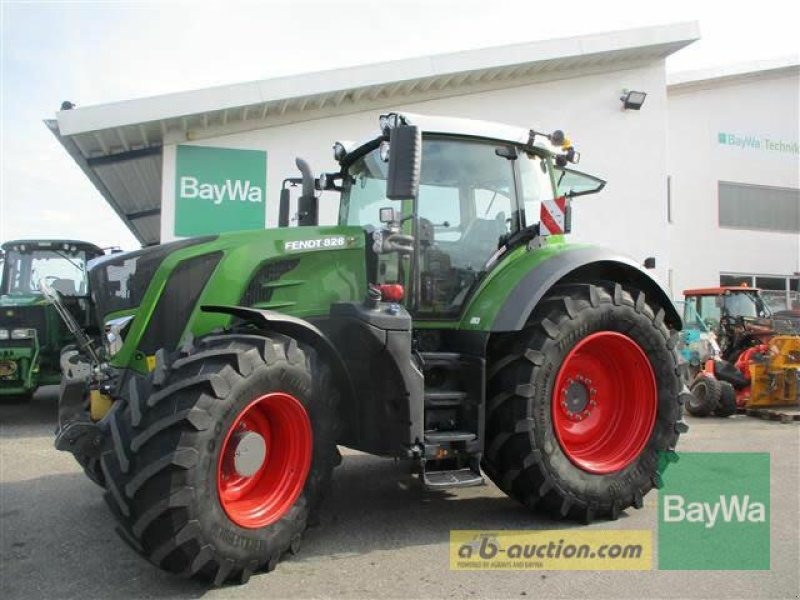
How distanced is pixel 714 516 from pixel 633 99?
361 inches

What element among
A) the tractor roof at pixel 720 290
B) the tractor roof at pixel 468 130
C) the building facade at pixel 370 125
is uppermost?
the building facade at pixel 370 125

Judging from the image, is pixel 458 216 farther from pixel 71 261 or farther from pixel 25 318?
pixel 71 261

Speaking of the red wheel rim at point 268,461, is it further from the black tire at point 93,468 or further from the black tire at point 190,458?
the black tire at point 93,468

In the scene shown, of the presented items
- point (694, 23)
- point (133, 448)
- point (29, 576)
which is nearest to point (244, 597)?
point (133, 448)

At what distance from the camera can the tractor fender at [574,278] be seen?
3.96 meters

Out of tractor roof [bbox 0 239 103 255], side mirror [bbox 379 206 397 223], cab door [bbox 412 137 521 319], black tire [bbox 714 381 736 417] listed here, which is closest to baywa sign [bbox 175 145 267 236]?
tractor roof [bbox 0 239 103 255]

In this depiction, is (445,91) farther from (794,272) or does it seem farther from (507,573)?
(794,272)

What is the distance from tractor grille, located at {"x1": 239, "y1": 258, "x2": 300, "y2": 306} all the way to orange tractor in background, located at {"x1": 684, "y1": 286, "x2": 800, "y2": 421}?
7.30 meters

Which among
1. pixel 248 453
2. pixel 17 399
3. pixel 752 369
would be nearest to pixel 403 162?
pixel 248 453

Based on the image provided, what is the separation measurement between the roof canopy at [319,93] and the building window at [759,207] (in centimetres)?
831

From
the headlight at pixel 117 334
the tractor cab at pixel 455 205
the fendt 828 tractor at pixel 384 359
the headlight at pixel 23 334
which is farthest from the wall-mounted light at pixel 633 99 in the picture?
the headlight at pixel 117 334

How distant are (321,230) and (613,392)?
2310mm

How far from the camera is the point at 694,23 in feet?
38.0

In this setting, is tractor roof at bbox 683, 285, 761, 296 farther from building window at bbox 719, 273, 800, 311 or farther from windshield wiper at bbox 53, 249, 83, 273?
windshield wiper at bbox 53, 249, 83, 273
